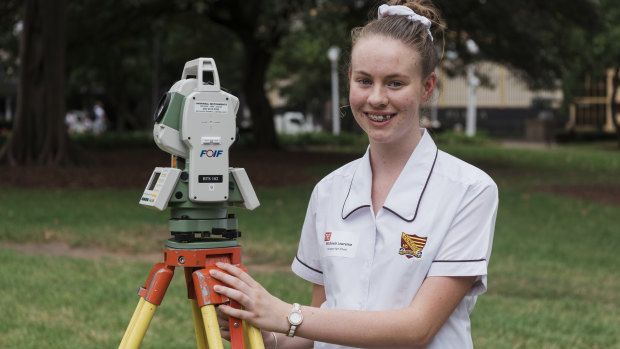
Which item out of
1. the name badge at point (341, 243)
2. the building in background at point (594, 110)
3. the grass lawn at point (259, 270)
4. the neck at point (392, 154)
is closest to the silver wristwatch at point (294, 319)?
the name badge at point (341, 243)

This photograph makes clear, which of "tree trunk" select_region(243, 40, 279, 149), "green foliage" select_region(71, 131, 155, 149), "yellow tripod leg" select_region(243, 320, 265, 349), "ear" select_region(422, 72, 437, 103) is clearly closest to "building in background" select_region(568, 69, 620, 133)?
"tree trunk" select_region(243, 40, 279, 149)

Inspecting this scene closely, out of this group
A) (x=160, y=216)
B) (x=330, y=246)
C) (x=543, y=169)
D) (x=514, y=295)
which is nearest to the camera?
(x=330, y=246)

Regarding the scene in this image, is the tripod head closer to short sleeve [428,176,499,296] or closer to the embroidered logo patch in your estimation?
the embroidered logo patch

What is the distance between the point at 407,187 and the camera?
219 centimetres

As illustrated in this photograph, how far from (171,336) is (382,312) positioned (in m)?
3.46

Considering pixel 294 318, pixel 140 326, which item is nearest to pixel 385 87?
pixel 294 318

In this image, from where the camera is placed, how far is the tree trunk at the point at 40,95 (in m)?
17.9

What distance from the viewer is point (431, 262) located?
6.97 feet

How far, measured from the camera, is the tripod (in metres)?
2.06

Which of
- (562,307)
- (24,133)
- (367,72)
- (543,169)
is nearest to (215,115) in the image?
(367,72)

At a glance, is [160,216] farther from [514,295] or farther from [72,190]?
[514,295]

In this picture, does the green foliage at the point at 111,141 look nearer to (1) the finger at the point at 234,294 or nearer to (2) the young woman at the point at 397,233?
(2) the young woman at the point at 397,233

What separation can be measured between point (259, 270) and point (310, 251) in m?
5.48

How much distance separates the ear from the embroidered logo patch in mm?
385
